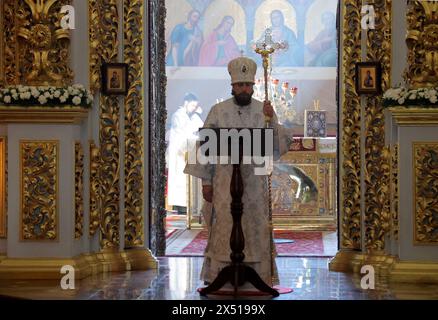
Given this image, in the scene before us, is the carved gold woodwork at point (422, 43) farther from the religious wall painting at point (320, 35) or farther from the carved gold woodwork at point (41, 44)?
the religious wall painting at point (320, 35)

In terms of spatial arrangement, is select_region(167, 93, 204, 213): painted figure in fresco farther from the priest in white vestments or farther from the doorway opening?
the priest in white vestments

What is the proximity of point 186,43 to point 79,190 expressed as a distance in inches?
445

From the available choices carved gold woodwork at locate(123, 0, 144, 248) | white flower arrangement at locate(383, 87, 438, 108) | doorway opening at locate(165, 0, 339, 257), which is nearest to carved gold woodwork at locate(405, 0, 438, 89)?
white flower arrangement at locate(383, 87, 438, 108)

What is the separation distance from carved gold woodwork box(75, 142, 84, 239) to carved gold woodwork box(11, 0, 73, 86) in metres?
0.66

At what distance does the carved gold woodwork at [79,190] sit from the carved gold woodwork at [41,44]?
0.66 metres

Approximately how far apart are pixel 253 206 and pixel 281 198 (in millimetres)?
7183

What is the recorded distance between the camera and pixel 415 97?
8.50m

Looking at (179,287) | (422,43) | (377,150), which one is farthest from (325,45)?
(179,287)

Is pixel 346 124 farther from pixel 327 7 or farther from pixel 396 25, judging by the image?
pixel 327 7

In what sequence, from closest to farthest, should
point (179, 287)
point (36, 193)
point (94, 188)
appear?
1. point (179, 287)
2. point (36, 193)
3. point (94, 188)

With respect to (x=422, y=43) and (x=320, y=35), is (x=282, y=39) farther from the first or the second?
(x=422, y=43)

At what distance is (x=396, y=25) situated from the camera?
9.25 meters

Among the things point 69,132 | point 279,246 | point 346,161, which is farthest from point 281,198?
point 69,132

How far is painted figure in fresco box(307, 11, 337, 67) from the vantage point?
1984 cm
